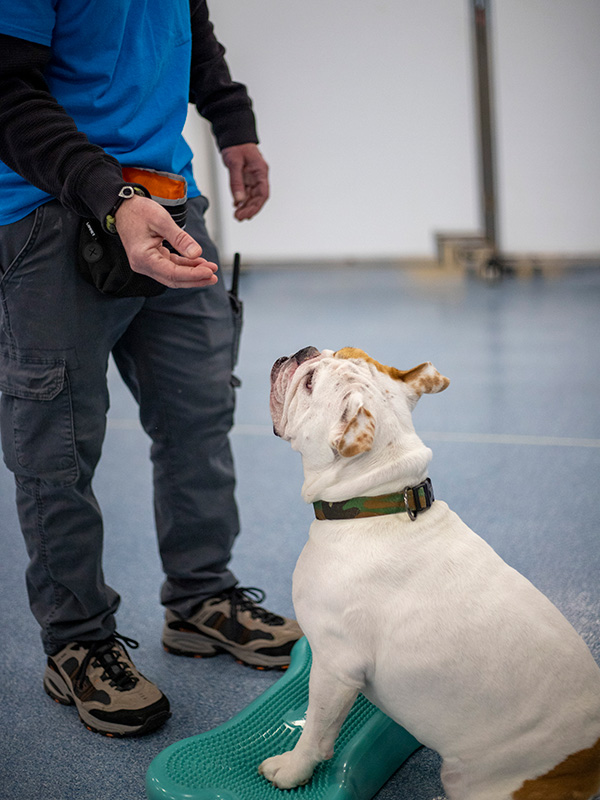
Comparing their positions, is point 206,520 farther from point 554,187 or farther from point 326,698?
point 554,187

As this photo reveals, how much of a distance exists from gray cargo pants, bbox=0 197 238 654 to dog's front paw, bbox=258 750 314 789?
439 mm

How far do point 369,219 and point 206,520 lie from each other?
473cm

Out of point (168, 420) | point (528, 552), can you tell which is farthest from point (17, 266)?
point (528, 552)

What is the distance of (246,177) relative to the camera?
5.63 ft

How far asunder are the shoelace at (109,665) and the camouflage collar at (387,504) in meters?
0.59

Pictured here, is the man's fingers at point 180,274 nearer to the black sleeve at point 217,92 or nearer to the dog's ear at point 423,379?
the dog's ear at point 423,379

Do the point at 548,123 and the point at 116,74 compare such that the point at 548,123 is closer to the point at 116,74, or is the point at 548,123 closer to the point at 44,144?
the point at 116,74

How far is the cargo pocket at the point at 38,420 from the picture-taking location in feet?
4.28

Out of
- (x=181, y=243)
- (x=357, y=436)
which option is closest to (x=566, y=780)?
(x=357, y=436)

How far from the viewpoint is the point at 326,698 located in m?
1.07

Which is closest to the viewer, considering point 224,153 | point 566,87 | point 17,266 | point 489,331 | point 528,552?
point 17,266

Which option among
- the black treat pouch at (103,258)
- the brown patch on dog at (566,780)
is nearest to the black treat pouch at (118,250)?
the black treat pouch at (103,258)

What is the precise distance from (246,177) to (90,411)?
64cm

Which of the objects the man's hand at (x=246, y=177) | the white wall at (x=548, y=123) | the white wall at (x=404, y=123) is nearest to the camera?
the man's hand at (x=246, y=177)
